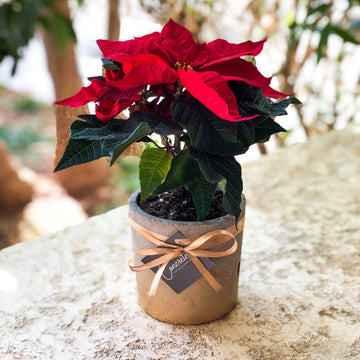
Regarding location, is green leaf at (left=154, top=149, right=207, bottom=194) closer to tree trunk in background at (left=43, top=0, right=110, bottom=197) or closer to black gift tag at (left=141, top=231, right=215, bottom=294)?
black gift tag at (left=141, top=231, right=215, bottom=294)

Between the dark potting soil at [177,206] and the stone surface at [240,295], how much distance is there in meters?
0.22

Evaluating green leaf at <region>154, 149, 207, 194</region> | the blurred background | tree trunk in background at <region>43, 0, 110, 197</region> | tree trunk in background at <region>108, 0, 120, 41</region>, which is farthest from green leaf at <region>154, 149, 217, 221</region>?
tree trunk in background at <region>108, 0, 120, 41</region>

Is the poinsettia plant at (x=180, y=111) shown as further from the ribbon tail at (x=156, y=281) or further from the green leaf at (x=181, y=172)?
the ribbon tail at (x=156, y=281)

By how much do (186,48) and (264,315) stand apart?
0.53m

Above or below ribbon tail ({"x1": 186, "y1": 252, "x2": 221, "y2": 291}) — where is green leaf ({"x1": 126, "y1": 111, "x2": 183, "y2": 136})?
above

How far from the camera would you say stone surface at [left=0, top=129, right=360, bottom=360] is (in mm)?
763

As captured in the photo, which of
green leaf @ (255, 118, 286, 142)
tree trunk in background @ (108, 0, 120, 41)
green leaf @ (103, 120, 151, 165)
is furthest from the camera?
tree trunk in background @ (108, 0, 120, 41)

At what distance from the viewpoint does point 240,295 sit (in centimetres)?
90

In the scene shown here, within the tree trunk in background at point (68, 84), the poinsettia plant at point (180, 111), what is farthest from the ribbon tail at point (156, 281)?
the tree trunk in background at point (68, 84)

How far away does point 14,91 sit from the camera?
4.22 m

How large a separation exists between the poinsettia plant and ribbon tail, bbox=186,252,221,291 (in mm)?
116

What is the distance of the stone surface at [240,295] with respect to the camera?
763mm

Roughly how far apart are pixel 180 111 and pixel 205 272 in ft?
0.98

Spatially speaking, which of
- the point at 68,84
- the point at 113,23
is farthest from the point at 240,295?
the point at 113,23
